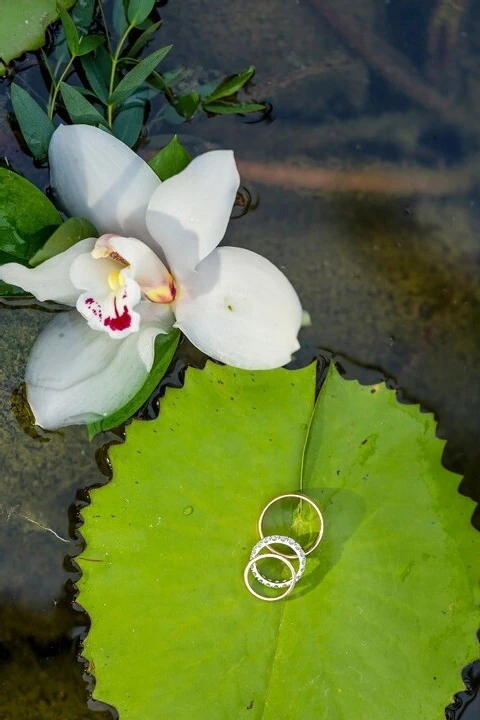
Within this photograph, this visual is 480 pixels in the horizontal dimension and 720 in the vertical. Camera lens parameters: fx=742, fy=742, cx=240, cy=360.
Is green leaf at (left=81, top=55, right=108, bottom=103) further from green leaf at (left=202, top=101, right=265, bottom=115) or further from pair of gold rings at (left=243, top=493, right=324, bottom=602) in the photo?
pair of gold rings at (left=243, top=493, right=324, bottom=602)

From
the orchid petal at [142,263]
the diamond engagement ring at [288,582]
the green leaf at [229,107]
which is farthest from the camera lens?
the green leaf at [229,107]

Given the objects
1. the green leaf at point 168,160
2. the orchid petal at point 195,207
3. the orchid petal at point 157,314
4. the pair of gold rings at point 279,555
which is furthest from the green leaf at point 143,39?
the pair of gold rings at point 279,555

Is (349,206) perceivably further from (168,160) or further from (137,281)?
(137,281)

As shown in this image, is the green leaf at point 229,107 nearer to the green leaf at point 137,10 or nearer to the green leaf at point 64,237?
the green leaf at point 137,10

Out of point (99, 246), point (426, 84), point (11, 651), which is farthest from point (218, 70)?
point (11, 651)

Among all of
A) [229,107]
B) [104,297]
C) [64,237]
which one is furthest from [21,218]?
[229,107]

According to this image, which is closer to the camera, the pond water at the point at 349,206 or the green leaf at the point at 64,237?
the green leaf at the point at 64,237
